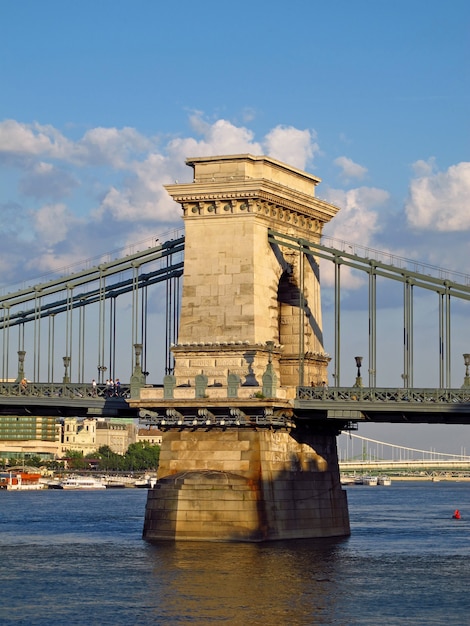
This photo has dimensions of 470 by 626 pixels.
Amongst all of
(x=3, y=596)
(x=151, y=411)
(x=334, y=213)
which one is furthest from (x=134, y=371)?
(x=3, y=596)

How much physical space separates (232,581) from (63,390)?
80.3ft

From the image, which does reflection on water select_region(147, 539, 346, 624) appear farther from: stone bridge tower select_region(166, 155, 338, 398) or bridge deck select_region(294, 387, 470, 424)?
stone bridge tower select_region(166, 155, 338, 398)

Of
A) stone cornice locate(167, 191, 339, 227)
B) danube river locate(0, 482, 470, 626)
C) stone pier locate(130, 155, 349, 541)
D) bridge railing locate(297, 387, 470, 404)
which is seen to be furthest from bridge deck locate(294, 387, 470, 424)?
stone cornice locate(167, 191, 339, 227)

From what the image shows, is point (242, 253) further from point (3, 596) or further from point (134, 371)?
point (3, 596)

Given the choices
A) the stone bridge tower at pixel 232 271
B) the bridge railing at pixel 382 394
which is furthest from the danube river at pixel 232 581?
the stone bridge tower at pixel 232 271

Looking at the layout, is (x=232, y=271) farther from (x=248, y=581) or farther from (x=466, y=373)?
(x=248, y=581)

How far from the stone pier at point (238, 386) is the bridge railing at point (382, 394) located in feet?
4.40

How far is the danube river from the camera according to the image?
64062mm

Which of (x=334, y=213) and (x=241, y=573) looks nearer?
(x=241, y=573)

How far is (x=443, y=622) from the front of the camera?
6303cm

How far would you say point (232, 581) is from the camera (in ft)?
237

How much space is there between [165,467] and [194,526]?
448 cm

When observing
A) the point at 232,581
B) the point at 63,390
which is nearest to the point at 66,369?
the point at 63,390

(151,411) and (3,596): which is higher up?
(151,411)
